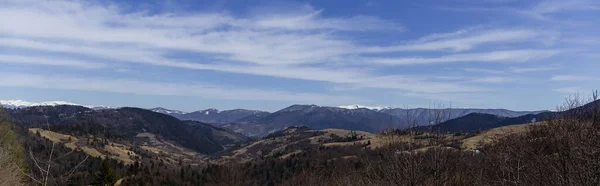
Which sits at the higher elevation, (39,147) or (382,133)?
(382,133)

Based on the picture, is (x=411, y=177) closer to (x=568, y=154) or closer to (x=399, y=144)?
(x=399, y=144)

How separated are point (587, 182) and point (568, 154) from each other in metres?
1.65

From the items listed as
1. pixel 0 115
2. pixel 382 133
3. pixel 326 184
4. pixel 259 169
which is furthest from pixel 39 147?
pixel 382 133

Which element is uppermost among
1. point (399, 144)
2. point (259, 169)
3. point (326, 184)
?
point (399, 144)

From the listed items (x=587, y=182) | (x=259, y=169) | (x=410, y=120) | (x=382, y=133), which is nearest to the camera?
(x=587, y=182)

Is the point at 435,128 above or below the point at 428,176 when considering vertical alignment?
above

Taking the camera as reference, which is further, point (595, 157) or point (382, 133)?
point (382, 133)

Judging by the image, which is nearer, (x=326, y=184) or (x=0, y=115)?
(x=326, y=184)

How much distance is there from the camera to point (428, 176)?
17.0 m

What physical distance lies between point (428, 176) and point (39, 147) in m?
202

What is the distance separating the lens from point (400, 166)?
51.8 ft

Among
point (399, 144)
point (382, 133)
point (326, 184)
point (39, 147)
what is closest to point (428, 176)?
point (399, 144)

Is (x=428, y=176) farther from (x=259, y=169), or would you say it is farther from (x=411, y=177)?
(x=259, y=169)

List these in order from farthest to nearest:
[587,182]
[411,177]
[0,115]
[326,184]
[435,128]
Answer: [0,115] < [326,184] < [435,128] < [411,177] < [587,182]
